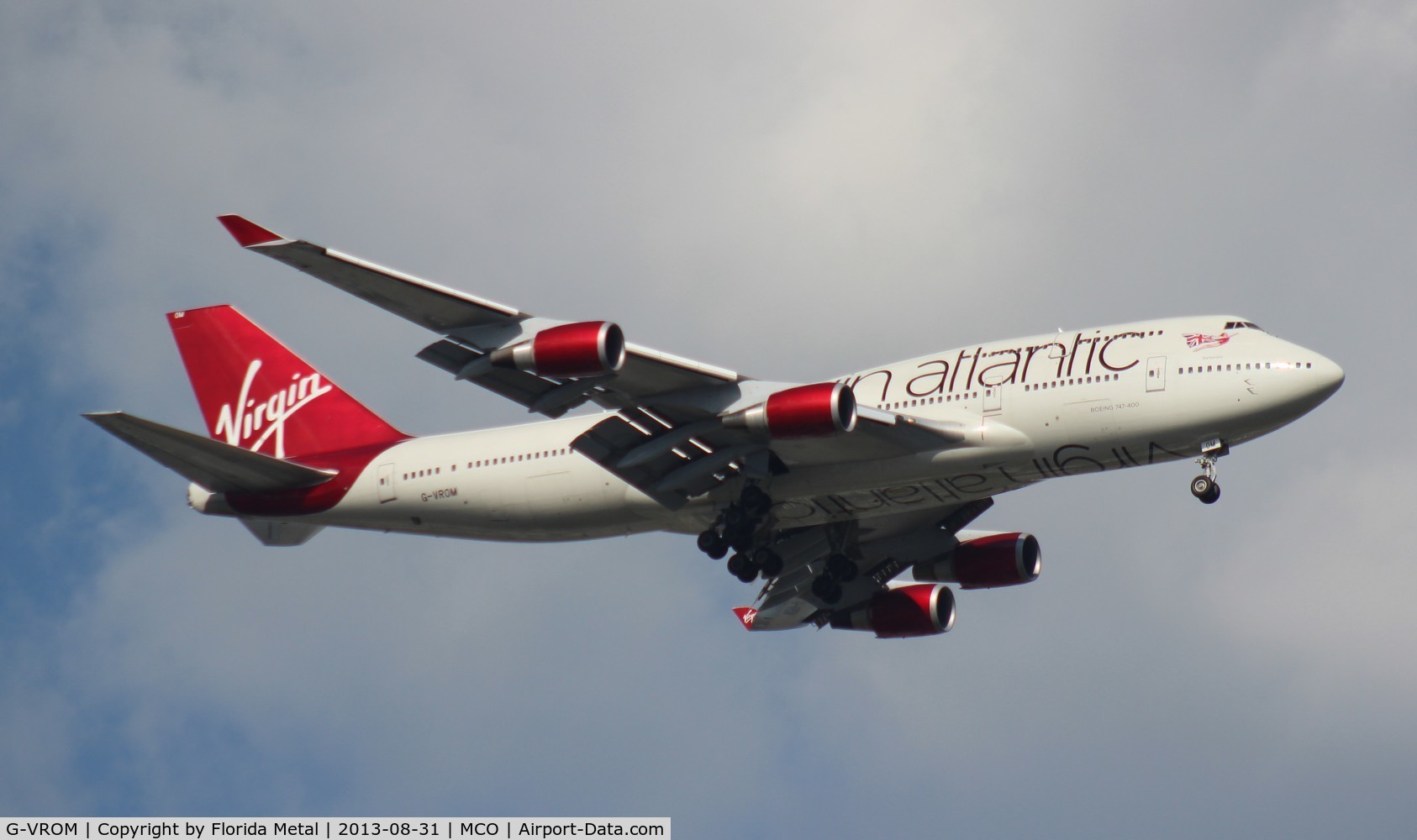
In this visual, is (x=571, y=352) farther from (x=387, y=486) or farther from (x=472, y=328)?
(x=387, y=486)

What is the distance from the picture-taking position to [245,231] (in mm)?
34719

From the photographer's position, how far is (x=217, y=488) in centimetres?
4509

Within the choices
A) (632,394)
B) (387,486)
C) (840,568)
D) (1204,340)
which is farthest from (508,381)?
(1204,340)

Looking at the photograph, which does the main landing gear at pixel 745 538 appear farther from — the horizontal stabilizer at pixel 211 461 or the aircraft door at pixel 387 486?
the horizontal stabilizer at pixel 211 461

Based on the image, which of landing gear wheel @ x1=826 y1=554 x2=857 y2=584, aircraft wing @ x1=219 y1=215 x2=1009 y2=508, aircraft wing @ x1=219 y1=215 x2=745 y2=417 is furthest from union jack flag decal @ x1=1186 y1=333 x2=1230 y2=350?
landing gear wheel @ x1=826 y1=554 x2=857 y2=584

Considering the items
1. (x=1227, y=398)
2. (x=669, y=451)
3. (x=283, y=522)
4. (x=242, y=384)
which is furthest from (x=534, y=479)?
(x=1227, y=398)

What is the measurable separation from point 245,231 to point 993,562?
21.6m

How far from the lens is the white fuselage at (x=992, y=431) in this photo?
124 feet

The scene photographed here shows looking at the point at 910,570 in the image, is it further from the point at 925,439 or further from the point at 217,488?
the point at 217,488

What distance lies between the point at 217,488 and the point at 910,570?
18255 mm

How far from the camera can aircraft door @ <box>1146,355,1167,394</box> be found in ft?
125

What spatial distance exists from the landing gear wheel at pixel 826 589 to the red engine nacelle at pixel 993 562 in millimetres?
3202

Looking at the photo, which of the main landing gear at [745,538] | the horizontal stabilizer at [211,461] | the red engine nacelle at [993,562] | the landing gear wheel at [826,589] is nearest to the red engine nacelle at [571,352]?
the main landing gear at [745,538]

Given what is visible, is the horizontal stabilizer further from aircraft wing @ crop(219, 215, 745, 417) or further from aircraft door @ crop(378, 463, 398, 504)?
aircraft wing @ crop(219, 215, 745, 417)
